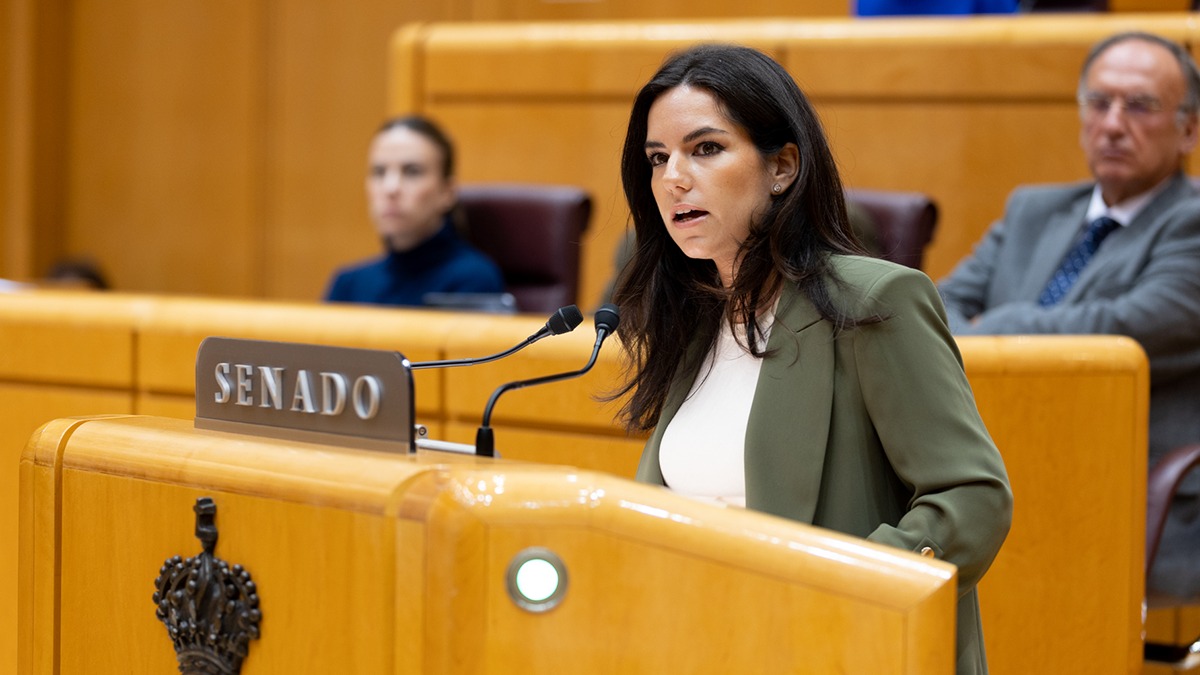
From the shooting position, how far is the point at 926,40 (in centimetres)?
325

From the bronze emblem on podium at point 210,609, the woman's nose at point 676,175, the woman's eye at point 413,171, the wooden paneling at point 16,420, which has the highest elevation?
the woman's nose at point 676,175

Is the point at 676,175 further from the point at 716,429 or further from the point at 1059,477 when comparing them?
the point at 1059,477

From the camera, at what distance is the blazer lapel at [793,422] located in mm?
1237

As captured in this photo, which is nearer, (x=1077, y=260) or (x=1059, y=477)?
(x=1059, y=477)

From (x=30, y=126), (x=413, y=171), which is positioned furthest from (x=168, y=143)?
(x=413, y=171)

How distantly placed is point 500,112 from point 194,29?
230cm

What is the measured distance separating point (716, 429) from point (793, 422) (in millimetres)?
99

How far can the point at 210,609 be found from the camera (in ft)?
3.58

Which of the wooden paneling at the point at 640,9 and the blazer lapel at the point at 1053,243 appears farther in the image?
the wooden paneling at the point at 640,9

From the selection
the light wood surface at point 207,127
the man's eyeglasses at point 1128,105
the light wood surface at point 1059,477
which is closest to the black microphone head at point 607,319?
the light wood surface at point 1059,477

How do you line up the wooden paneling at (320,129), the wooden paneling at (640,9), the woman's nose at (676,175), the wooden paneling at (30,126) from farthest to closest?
the wooden paneling at (30,126) < the wooden paneling at (320,129) < the wooden paneling at (640,9) < the woman's nose at (676,175)

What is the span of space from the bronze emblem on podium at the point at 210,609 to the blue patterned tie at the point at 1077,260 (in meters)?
1.84

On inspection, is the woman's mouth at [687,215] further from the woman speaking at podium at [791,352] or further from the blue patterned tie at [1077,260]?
the blue patterned tie at [1077,260]

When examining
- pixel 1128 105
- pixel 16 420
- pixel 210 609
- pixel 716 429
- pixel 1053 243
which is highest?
pixel 1128 105
